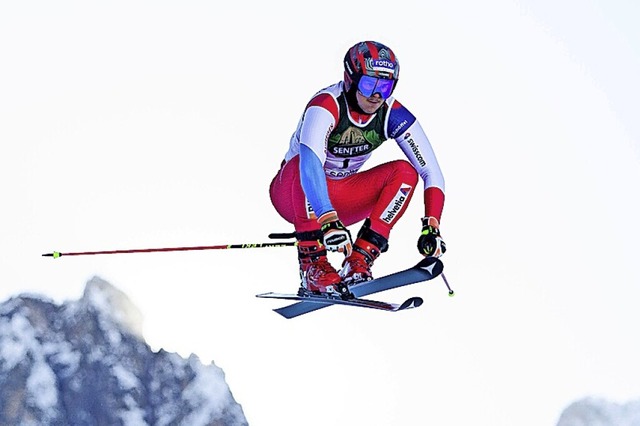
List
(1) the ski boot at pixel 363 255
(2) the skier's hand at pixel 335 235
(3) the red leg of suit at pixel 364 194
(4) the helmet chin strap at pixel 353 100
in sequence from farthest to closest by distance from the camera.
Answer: (3) the red leg of suit at pixel 364 194, (1) the ski boot at pixel 363 255, (4) the helmet chin strap at pixel 353 100, (2) the skier's hand at pixel 335 235

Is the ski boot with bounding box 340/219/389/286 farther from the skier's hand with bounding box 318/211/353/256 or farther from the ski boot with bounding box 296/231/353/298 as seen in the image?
the skier's hand with bounding box 318/211/353/256

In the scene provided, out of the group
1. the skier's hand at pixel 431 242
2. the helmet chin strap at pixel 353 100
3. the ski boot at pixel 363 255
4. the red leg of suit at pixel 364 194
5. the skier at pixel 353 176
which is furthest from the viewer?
the red leg of suit at pixel 364 194

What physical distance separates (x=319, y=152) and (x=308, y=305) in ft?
6.38

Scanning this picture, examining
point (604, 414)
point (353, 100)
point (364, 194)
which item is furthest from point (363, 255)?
point (604, 414)

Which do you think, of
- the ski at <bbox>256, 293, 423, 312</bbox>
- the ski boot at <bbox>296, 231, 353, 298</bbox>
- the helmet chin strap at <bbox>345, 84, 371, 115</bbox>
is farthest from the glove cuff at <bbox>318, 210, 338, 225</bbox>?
the helmet chin strap at <bbox>345, 84, 371, 115</bbox>

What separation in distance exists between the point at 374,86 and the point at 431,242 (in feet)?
5.22

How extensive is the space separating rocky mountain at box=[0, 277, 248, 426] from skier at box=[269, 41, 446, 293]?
2714 inches

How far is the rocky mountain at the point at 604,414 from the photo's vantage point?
70.7 meters

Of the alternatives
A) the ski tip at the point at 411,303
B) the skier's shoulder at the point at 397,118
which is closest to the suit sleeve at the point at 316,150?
the skier's shoulder at the point at 397,118

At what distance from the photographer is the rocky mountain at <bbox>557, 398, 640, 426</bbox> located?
7069 centimetres

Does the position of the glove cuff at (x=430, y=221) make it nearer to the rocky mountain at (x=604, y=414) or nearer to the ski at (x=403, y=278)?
the ski at (x=403, y=278)

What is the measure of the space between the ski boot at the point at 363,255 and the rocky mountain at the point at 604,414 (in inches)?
2410

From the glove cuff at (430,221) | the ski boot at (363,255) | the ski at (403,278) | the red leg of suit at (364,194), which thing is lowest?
the ski at (403,278)

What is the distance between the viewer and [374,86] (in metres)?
11.2
